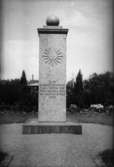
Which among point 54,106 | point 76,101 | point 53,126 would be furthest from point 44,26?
point 76,101

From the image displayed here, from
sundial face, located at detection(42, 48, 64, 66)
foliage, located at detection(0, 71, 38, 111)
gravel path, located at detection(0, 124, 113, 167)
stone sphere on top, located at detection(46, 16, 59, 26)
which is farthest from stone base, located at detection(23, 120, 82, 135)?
foliage, located at detection(0, 71, 38, 111)

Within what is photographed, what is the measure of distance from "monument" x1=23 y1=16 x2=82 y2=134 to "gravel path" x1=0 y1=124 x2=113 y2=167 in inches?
60.9

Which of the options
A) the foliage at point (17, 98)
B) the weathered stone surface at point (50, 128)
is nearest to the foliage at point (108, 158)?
the weathered stone surface at point (50, 128)

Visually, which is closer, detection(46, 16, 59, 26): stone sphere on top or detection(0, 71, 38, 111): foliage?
detection(46, 16, 59, 26): stone sphere on top

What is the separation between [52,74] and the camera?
35.2 ft

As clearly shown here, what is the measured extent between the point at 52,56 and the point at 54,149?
4.68 metres

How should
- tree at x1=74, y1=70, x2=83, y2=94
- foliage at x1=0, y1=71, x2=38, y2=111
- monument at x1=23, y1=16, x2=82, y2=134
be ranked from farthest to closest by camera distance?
tree at x1=74, y1=70, x2=83, y2=94 < foliage at x1=0, y1=71, x2=38, y2=111 < monument at x1=23, y1=16, x2=82, y2=134

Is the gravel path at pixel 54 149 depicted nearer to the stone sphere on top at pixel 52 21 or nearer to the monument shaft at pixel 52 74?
the monument shaft at pixel 52 74

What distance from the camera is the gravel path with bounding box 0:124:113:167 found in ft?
19.3

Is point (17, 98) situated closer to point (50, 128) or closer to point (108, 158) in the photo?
point (50, 128)

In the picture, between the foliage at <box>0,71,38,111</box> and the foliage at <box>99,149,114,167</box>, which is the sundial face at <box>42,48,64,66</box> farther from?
the foliage at <box>0,71,38,111</box>

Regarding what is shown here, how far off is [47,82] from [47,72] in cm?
44

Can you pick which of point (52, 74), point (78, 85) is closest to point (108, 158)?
point (52, 74)

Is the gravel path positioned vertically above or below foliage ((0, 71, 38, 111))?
below
